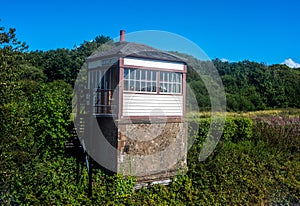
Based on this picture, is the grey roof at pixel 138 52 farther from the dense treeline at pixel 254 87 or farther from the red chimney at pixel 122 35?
the dense treeline at pixel 254 87

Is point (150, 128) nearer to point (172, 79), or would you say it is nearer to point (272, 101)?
point (172, 79)

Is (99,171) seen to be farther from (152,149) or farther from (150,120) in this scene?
(150,120)

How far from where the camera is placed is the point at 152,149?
9.55 m

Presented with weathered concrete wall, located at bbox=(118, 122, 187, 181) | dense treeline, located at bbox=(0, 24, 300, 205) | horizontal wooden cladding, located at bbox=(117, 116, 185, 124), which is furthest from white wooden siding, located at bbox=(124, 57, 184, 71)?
dense treeline, located at bbox=(0, 24, 300, 205)

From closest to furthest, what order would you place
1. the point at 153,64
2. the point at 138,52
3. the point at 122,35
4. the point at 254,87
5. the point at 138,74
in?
the point at 138,52, the point at 138,74, the point at 153,64, the point at 122,35, the point at 254,87

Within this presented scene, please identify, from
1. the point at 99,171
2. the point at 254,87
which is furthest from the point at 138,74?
the point at 254,87

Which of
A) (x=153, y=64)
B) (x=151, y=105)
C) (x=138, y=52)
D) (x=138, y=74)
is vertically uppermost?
(x=138, y=52)

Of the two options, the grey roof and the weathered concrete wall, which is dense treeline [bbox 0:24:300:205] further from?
the grey roof

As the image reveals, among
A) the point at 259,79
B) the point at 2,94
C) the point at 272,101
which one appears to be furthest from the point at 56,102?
the point at 259,79

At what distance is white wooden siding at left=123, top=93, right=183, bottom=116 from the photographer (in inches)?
359

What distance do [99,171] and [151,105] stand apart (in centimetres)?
255

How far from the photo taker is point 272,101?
26125 mm

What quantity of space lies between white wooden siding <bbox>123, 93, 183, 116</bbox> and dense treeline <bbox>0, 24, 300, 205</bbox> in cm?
192

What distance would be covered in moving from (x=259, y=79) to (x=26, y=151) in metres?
24.5
